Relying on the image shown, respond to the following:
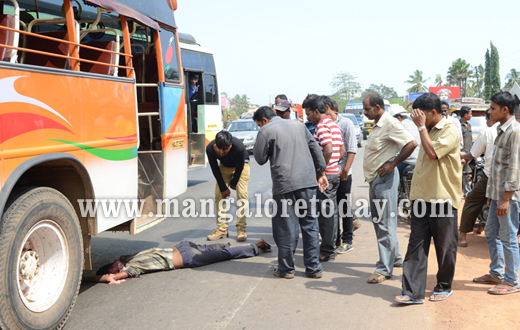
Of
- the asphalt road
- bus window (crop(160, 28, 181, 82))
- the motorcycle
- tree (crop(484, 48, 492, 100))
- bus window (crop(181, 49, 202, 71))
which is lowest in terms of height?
the asphalt road

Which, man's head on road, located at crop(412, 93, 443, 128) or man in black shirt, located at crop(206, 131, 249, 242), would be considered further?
man in black shirt, located at crop(206, 131, 249, 242)

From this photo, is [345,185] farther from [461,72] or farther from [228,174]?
[461,72]

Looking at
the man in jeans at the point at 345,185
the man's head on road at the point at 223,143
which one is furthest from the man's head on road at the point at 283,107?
the man's head on road at the point at 223,143

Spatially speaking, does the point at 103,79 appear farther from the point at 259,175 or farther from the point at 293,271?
the point at 259,175

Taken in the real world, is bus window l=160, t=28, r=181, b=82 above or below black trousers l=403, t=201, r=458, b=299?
above

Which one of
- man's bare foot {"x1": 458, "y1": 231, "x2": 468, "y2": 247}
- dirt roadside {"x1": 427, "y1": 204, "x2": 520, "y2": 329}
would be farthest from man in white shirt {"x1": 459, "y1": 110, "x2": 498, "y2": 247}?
dirt roadside {"x1": 427, "y1": 204, "x2": 520, "y2": 329}

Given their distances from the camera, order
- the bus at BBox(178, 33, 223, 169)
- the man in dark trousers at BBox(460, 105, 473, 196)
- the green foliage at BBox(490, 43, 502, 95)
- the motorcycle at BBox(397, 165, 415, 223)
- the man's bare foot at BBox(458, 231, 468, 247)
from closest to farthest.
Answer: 1. the man's bare foot at BBox(458, 231, 468, 247)
2. the motorcycle at BBox(397, 165, 415, 223)
3. the man in dark trousers at BBox(460, 105, 473, 196)
4. the bus at BBox(178, 33, 223, 169)
5. the green foliage at BBox(490, 43, 502, 95)

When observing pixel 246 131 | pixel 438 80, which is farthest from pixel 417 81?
pixel 246 131

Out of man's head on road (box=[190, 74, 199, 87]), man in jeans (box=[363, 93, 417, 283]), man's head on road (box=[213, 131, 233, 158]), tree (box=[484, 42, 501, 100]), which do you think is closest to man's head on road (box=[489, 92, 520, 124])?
man in jeans (box=[363, 93, 417, 283])

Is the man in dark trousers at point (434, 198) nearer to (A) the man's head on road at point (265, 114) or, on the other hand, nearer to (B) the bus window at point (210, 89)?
(A) the man's head on road at point (265, 114)

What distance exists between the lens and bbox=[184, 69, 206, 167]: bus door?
468 inches

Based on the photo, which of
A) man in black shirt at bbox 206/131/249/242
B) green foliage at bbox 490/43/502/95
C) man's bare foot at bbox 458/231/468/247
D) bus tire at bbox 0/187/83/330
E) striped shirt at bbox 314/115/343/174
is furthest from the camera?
green foliage at bbox 490/43/502/95

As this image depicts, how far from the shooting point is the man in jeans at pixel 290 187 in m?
4.96

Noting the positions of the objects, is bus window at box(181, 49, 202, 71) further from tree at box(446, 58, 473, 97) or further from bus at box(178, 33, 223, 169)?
tree at box(446, 58, 473, 97)
